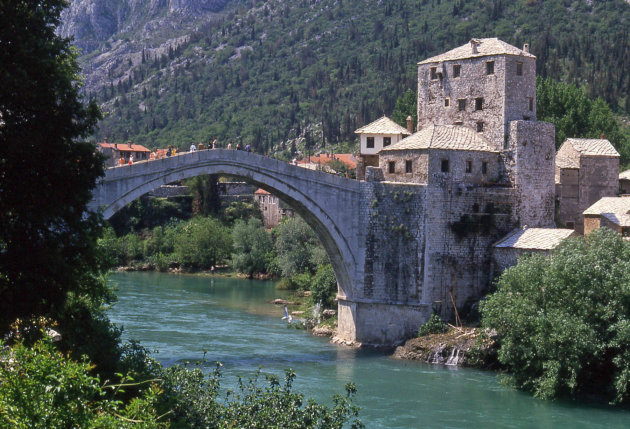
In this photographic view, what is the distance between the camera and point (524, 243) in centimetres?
3222

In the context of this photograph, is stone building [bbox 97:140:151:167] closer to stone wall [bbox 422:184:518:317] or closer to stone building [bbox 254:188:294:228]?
stone building [bbox 254:188:294:228]

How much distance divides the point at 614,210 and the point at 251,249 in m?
31.2

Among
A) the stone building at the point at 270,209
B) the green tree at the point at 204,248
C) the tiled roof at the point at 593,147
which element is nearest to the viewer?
the tiled roof at the point at 593,147

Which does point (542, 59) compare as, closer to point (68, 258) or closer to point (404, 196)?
point (404, 196)

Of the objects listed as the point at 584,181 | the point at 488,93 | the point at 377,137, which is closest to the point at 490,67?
the point at 488,93

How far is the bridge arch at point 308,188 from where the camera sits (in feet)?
101

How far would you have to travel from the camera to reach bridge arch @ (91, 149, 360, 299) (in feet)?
101

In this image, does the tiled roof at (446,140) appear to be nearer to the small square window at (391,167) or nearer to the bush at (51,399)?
the small square window at (391,167)

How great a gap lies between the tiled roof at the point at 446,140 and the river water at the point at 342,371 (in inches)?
309

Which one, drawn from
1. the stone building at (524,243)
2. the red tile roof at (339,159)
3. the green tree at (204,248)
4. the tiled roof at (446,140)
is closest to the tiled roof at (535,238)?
the stone building at (524,243)

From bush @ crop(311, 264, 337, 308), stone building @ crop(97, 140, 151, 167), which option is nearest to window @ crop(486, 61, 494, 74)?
bush @ crop(311, 264, 337, 308)

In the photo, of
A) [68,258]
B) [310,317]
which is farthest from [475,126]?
[68,258]

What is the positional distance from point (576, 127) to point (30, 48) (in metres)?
43.4

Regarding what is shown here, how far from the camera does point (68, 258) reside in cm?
1462
